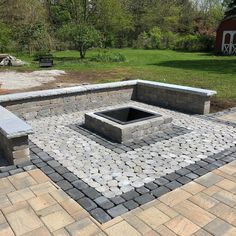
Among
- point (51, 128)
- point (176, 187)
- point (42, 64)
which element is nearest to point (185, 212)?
point (176, 187)

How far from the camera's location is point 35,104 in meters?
7.34

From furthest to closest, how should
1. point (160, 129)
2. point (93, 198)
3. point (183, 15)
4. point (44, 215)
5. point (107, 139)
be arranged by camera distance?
point (183, 15), point (160, 129), point (107, 139), point (93, 198), point (44, 215)

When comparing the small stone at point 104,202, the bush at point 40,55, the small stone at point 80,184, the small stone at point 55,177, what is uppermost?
the bush at point 40,55

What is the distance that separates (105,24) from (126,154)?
26.6 metres

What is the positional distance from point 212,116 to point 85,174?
4.29 meters

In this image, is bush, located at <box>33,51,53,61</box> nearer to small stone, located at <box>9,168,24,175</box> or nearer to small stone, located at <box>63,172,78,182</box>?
small stone, located at <box>9,168,24,175</box>

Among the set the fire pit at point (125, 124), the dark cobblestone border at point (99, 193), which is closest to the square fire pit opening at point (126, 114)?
the fire pit at point (125, 124)

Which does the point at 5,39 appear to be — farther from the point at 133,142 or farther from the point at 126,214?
the point at 126,214

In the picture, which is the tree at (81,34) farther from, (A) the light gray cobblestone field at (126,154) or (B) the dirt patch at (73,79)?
(A) the light gray cobblestone field at (126,154)

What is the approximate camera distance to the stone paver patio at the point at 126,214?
10.4 feet

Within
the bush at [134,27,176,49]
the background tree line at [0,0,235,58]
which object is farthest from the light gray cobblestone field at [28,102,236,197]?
the bush at [134,27,176,49]

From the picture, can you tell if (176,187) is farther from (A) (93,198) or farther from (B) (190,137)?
(B) (190,137)

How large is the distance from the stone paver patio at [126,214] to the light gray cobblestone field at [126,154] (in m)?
0.53

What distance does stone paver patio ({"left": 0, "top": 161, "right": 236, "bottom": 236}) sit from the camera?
3180mm
